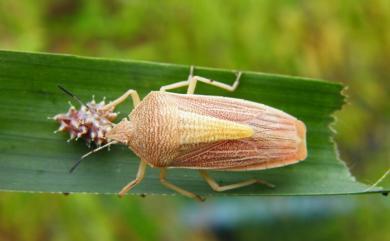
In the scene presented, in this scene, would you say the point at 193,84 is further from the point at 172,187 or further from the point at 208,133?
the point at 172,187

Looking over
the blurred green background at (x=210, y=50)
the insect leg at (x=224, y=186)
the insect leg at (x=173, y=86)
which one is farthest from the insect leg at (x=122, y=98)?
the blurred green background at (x=210, y=50)

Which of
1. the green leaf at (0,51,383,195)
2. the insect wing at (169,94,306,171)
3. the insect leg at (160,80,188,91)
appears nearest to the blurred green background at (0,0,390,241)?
the green leaf at (0,51,383,195)

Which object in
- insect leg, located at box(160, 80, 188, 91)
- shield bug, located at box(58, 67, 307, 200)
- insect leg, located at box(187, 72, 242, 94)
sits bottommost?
shield bug, located at box(58, 67, 307, 200)

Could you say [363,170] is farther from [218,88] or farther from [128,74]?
[128,74]

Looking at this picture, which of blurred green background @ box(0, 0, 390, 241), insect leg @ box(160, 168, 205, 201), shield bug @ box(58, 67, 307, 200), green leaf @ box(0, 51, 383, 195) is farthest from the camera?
blurred green background @ box(0, 0, 390, 241)

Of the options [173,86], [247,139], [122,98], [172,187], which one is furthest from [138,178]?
[247,139]

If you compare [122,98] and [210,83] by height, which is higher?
[210,83]

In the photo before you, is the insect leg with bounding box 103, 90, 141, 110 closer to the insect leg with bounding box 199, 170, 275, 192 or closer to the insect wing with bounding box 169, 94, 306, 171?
the insect wing with bounding box 169, 94, 306, 171
